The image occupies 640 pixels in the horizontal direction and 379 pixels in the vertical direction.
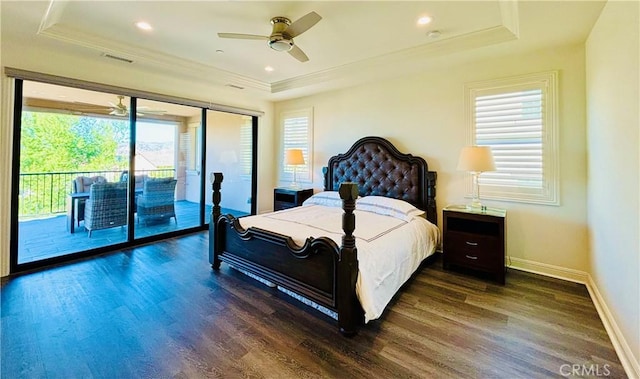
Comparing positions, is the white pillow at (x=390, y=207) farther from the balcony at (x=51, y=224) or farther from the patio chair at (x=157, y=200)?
the balcony at (x=51, y=224)

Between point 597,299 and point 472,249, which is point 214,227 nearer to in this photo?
point 472,249

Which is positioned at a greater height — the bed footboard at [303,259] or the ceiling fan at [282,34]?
the ceiling fan at [282,34]

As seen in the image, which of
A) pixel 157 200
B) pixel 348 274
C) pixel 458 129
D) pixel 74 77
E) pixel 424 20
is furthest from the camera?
pixel 157 200

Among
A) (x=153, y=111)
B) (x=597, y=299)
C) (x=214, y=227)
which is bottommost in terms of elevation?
(x=597, y=299)

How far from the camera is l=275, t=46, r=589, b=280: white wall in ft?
9.80

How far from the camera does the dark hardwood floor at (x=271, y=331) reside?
5.76ft

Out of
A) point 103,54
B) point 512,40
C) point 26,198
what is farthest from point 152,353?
point 512,40

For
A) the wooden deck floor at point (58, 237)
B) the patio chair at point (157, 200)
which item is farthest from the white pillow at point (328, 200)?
the wooden deck floor at point (58, 237)

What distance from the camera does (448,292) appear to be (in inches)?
109

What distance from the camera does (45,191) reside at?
3473 millimetres

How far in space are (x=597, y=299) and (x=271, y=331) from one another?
2.90 meters

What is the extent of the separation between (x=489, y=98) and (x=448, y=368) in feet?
10.1

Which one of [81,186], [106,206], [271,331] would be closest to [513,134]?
[271,331]

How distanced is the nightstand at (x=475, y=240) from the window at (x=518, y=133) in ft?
1.23
